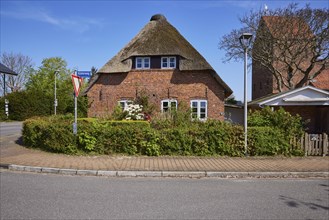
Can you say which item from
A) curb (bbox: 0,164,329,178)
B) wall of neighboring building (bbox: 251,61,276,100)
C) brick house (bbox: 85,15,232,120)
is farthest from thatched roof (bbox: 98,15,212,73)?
wall of neighboring building (bbox: 251,61,276,100)

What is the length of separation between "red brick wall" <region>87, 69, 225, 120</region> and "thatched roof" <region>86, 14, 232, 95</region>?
66 centimetres

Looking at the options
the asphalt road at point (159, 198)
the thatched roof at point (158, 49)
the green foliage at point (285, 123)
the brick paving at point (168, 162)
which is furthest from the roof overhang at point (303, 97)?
the asphalt road at point (159, 198)

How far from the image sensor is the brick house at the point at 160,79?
2228 cm

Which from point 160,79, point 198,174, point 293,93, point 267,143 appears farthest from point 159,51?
point 198,174

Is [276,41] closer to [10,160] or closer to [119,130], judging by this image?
[119,130]

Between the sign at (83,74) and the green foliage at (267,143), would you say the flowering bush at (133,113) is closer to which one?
the sign at (83,74)

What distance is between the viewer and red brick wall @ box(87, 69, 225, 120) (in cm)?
2242

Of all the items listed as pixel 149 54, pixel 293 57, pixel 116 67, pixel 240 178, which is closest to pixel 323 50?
pixel 293 57

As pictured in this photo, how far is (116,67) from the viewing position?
22.8 metres

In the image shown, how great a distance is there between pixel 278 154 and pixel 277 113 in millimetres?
1679

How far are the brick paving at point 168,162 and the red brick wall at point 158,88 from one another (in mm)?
12108

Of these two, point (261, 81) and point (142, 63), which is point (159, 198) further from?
point (261, 81)

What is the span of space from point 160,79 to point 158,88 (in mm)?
740

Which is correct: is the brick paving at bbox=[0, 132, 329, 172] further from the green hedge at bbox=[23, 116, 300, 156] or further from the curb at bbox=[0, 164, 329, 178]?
the green hedge at bbox=[23, 116, 300, 156]
